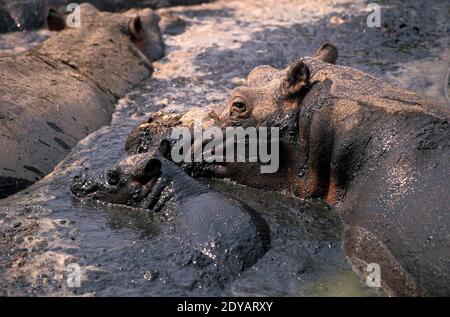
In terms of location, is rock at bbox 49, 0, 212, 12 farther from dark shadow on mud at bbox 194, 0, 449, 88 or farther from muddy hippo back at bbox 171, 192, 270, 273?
muddy hippo back at bbox 171, 192, 270, 273

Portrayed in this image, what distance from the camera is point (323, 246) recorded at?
21.7ft

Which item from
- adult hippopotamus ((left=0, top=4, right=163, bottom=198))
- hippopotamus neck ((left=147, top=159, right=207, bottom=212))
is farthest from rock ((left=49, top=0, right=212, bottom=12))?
hippopotamus neck ((left=147, top=159, right=207, bottom=212))

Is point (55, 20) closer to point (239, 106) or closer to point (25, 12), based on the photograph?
point (25, 12)

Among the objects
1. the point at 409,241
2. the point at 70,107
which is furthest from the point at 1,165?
the point at 409,241

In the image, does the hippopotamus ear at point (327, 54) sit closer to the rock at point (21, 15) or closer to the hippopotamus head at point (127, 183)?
the hippopotamus head at point (127, 183)

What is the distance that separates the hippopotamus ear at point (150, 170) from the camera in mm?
6949

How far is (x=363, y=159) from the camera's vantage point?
6516mm

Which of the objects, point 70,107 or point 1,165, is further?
point 70,107

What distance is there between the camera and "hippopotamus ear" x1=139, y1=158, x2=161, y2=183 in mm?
6949

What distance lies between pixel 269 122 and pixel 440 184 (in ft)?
5.92

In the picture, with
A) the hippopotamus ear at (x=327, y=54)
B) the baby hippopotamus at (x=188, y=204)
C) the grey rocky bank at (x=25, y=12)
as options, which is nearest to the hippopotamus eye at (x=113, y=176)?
the baby hippopotamus at (x=188, y=204)

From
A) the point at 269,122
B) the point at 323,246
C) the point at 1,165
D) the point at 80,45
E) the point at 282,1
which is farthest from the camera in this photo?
the point at 282,1

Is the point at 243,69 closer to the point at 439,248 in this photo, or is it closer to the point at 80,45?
the point at 80,45

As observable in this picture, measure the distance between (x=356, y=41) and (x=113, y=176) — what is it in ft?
20.7
